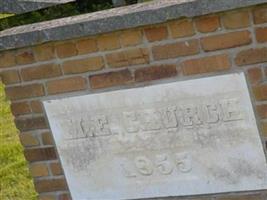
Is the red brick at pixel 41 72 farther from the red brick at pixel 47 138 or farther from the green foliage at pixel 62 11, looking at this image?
the green foliage at pixel 62 11

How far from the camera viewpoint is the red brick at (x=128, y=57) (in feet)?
11.1

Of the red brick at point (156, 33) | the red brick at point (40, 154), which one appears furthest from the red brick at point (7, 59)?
the red brick at point (156, 33)

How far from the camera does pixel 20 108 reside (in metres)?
3.72

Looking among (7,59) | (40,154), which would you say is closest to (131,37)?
(7,59)

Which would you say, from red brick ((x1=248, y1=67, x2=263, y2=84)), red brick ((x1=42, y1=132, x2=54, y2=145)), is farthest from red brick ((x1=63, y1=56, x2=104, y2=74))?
red brick ((x1=248, y1=67, x2=263, y2=84))

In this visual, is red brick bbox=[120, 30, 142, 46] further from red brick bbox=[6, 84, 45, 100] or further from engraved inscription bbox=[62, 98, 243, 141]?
red brick bbox=[6, 84, 45, 100]

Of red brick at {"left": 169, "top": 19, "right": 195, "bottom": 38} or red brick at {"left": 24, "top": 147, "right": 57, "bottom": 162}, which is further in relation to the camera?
red brick at {"left": 24, "top": 147, "right": 57, "bottom": 162}

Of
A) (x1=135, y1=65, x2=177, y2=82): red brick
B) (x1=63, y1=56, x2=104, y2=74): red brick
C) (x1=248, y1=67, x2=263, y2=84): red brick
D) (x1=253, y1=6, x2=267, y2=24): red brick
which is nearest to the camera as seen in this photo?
(x1=253, y1=6, x2=267, y2=24): red brick

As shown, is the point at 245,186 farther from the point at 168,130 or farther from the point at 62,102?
the point at 62,102

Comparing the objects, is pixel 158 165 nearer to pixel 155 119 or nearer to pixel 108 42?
pixel 155 119

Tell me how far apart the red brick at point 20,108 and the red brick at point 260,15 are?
1.33 metres

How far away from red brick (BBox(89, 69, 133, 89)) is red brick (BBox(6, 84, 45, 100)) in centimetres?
31

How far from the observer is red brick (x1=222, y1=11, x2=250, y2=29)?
10.5 feet

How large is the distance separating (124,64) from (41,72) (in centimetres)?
47
